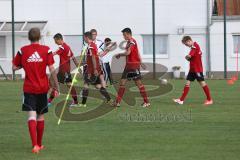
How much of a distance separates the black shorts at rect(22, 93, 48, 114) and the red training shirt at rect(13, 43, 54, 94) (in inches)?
3.1

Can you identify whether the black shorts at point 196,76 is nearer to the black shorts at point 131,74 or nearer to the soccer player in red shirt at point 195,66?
the soccer player in red shirt at point 195,66

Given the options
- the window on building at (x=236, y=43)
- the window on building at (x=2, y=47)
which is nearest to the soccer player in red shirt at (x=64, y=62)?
the window on building at (x=2, y=47)

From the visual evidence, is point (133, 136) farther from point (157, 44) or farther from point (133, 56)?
point (157, 44)

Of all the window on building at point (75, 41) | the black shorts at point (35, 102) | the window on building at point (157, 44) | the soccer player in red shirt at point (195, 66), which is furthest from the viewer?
the window on building at point (157, 44)

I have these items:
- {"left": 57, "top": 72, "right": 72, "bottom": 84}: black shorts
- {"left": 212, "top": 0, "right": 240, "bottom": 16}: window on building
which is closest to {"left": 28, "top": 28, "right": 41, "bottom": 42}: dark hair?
{"left": 57, "top": 72, "right": 72, "bottom": 84}: black shorts

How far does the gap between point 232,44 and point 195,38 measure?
85.5 inches

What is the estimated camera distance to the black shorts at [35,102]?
10438mm

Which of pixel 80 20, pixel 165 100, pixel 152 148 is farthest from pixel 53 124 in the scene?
pixel 80 20

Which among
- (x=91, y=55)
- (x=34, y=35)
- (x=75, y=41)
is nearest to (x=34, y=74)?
(x=34, y=35)

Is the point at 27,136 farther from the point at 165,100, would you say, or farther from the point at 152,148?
the point at 165,100

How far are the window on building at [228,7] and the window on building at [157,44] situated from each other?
3340mm

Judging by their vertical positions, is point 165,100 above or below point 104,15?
below

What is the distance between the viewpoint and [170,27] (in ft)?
131

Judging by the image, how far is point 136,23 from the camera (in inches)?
1565
